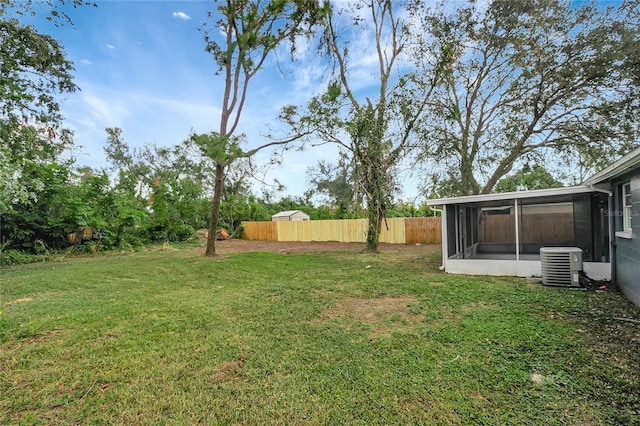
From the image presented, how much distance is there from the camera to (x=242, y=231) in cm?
2181

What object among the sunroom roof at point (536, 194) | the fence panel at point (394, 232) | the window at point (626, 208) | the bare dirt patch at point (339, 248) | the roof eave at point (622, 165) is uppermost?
the roof eave at point (622, 165)

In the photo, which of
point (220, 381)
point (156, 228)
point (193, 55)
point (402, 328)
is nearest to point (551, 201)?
point (402, 328)

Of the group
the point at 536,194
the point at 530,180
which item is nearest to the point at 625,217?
the point at 536,194

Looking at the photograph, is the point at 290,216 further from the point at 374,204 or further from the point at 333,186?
the point at 374,204

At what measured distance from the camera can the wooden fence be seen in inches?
594

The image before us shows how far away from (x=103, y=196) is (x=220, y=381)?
12.5 meters

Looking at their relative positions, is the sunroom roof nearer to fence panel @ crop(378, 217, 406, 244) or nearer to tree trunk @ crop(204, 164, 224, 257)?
tree trunk @ crop(204, 164, 224, 257)

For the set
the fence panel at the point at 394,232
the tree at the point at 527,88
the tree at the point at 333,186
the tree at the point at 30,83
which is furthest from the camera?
the tree at the point at 333,186

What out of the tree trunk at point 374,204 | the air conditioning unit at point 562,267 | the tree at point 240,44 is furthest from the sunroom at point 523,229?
the tree at point 240,44

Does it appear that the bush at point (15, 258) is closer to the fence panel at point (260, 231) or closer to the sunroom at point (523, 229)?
the fence panel at point (260, 231)

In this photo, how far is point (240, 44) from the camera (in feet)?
32.4

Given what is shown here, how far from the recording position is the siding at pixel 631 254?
405 cm

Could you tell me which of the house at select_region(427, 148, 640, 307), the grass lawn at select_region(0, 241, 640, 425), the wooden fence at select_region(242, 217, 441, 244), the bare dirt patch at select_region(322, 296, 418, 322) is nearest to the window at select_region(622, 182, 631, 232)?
the house at select_region(427, 148, 640, 307)

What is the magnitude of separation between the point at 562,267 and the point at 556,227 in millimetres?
3127
